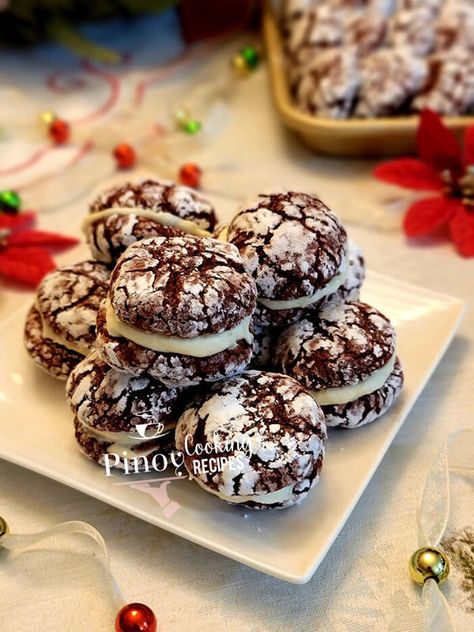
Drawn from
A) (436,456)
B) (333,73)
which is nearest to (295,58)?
(333,73)

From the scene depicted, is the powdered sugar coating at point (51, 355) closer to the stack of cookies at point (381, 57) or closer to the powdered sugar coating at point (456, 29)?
the stack of cookies at point (381, 57)

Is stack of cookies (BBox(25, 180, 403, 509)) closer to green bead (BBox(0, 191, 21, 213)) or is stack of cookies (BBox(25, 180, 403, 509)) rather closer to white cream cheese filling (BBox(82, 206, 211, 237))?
white cream cheese filling (BBox(82, 206, 211, 237))

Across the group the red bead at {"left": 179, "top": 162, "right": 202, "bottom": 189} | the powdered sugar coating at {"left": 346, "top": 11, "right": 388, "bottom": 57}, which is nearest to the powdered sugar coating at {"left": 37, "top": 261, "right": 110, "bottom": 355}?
the red bead at {"left": 179, "top": 162, "right": 202, "bottom": 189}

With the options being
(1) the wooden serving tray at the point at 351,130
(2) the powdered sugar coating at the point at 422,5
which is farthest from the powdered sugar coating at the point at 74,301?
(2) the powdered sugar coating at the point at 422,5

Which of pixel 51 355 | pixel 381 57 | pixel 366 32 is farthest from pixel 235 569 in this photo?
pixel 366 32

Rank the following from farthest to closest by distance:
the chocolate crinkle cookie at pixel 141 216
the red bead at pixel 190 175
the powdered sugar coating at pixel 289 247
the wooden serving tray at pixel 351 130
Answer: the red bead at pixel 190 175 → the wooden serving tray at pixel 351 130 → the chocolate crinkle cookie at pixel 141 216 → the powdered sugar coating at pixel 289 247

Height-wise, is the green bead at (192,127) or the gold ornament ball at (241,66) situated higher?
the gold ornament ball at (241,66)

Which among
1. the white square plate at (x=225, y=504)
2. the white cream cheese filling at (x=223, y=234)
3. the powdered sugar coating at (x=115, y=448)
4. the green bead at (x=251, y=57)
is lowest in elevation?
the white square plate at (x=225, y=504)
